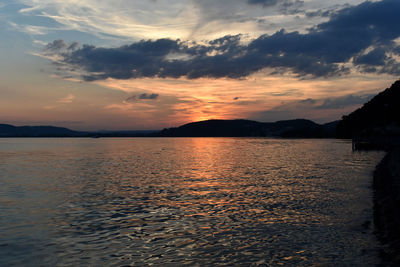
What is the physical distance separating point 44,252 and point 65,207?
30.0 feet

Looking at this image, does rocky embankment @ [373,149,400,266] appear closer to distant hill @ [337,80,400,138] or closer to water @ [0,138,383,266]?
water @ [0,138,383,266]

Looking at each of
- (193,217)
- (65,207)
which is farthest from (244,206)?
(65,207)

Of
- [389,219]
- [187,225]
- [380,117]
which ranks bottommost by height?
[187,225]

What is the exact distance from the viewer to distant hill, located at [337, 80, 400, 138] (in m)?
107

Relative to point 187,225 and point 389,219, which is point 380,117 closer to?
point 389,219

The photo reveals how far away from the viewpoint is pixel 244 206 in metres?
22.2

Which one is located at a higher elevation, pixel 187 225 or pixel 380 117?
pixel 380 117

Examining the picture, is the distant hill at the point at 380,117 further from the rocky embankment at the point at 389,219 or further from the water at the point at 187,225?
the water at the point at 187,225

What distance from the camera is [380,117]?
435ft

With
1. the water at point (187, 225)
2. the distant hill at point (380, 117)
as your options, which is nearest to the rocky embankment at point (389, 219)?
the water at point (187, 225)

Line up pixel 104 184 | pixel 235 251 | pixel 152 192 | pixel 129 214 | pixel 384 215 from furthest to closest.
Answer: pixel 104 184 → pixel 152 192 → pixel 129 214 → pixel 384 215 → pixel 235 251

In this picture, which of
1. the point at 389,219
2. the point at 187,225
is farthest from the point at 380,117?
the point at 187,225

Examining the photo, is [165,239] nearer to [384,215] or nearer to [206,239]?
[206,239]

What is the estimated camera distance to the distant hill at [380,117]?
4201 inches
